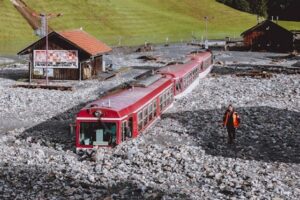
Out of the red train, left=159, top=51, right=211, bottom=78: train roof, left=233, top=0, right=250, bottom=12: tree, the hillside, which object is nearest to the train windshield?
the red train

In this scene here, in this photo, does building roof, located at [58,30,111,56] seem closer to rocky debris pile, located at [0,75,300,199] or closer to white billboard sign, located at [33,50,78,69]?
white billboard sign, located at [33,50,78,69]

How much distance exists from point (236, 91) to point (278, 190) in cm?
2930

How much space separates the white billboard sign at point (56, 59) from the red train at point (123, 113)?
715 inches

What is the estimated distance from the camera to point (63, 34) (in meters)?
59.4

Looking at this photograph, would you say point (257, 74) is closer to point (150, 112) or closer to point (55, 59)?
point (55, 59)

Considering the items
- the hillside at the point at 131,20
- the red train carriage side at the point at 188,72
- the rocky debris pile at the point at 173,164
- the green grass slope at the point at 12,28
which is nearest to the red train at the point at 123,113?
the rocky debris pile at the point at 173,164

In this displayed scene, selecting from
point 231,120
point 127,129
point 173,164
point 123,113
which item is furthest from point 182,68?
point 173,164

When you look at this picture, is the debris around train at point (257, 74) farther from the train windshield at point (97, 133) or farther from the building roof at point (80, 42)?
the train windshield at point (97, 133)

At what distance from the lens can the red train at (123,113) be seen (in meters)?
28.9

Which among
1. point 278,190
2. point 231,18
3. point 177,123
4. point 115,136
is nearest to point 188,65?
point 177,123

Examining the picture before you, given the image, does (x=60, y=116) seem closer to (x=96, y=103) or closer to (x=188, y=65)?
(x=96, y=103)

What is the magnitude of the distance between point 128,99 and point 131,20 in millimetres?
118978

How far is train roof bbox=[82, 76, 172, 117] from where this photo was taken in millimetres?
29391

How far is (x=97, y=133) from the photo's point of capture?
95.3 ft
